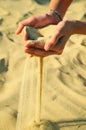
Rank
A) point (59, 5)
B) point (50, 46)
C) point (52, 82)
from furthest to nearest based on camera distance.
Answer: point (52, 82)
point (59, 5)
point (50, 46)

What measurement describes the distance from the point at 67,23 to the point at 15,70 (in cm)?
105

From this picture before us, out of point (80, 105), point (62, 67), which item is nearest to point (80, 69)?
point (62, 67)

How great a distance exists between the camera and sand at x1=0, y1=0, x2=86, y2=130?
2.36m

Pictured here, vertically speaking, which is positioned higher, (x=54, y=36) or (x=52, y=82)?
(x=54, y=36)

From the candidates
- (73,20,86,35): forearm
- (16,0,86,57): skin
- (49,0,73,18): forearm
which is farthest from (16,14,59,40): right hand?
(73,20,86,35): forearm

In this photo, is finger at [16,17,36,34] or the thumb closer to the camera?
the thumb

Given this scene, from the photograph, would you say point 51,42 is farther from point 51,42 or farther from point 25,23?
point 25,23

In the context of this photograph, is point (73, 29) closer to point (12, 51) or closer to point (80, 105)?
point (80, 105)

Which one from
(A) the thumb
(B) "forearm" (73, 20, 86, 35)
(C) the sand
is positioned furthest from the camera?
(C) the sand

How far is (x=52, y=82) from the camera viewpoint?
274 centimetres

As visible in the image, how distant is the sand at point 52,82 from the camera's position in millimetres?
2355

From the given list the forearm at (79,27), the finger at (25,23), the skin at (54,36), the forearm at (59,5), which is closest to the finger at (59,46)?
the skin at (54,36)

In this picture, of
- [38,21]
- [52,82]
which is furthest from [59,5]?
[52,82]

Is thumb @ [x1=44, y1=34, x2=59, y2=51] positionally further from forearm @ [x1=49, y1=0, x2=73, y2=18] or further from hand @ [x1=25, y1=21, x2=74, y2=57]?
forearm @ [x1=49, y1=0, x2=73, y2=18]
